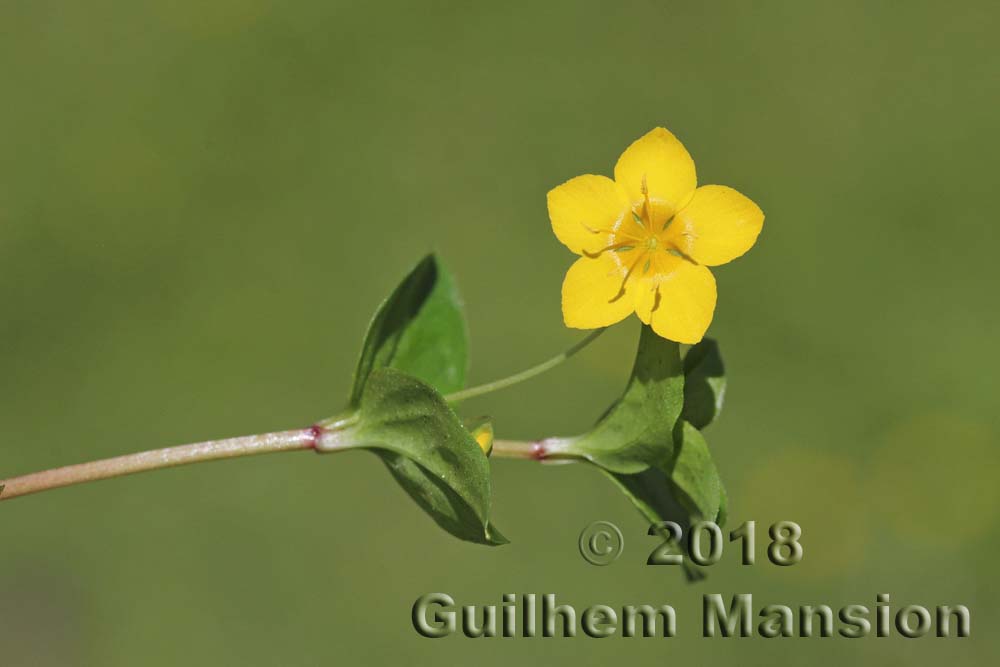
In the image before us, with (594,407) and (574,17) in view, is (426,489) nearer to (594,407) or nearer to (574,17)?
(594,407)

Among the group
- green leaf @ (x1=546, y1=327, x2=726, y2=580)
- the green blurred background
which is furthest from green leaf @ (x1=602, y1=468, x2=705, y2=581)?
the green blurred background

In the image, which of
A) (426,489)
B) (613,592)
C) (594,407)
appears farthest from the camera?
(594,407)

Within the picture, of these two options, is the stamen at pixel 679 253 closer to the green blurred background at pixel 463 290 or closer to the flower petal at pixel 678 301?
the flower petal at pixel 678 301

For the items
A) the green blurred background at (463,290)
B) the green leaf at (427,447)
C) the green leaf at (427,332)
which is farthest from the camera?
the green blurred background at (463,290)

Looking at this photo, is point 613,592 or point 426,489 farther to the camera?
point 613,592

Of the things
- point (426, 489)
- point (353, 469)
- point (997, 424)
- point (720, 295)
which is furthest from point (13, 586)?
point (997, 424)

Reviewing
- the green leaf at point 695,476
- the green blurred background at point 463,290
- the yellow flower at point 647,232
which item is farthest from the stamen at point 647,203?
the green blurred background at point 463,290

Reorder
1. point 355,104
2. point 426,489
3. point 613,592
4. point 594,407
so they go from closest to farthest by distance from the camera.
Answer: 1. point 426,489
2. point 613,592
3. point 594,407
4. point 355,104

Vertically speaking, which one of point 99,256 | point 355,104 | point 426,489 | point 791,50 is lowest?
point 426,489

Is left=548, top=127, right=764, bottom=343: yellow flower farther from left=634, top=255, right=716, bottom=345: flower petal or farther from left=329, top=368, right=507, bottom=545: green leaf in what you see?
left=329, top=368, right=507, bottom=545: green leaf
